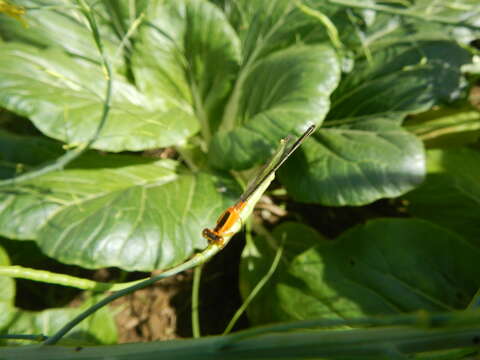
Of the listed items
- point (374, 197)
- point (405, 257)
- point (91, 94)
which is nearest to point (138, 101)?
point (91, 94)

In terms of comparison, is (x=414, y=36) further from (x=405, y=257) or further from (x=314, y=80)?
(x=405, y=257)

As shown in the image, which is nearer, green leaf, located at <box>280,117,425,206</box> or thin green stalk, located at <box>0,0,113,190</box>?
thin green stalk, located at <box>0,0,113,190</box>

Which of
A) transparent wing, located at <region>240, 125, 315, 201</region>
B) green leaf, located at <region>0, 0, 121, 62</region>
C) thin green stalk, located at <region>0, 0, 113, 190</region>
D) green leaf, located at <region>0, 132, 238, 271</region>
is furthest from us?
green leaf, located at <region>0, 0, 121, 62</region>

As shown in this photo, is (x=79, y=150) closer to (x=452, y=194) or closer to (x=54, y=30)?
(x=54, y=30)

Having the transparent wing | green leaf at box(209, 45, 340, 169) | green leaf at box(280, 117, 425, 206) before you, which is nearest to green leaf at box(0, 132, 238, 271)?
green leaf at box(209, 45, 340, 169)

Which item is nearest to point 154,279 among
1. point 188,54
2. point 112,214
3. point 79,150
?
point 79,150

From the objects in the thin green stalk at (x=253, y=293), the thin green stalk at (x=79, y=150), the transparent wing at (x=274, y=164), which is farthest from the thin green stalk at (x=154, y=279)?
the thin green stalk at (x=253, y=293)

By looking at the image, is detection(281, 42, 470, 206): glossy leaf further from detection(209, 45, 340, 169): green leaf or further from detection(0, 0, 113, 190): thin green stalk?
detection(0, 0, 113, 190): thin green stalk
